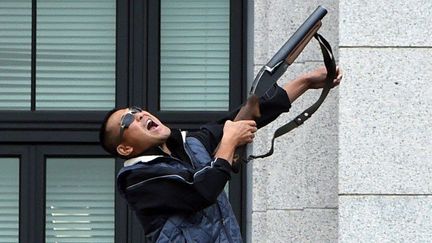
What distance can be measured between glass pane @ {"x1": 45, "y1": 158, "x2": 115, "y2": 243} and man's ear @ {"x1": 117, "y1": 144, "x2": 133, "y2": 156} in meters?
3.60

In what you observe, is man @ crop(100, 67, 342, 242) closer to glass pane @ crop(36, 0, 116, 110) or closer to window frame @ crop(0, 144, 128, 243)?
window frame @ crop(0, 144, 128, 243)

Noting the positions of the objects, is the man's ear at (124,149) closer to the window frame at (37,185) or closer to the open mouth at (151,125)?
the open mouth at (151,125)

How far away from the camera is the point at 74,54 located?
11789mm

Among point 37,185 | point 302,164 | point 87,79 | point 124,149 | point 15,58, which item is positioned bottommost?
point 37,185

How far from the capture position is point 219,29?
11.8 metres

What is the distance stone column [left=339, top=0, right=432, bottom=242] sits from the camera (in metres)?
10.1

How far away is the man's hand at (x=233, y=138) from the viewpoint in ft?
26.2

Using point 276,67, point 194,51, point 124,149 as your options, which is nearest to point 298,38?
point 276,67

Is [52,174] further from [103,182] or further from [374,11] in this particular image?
[374,11]

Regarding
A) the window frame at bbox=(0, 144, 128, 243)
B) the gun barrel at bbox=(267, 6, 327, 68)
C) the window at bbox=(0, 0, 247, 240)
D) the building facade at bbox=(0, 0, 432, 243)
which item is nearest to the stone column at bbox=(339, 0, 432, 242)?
the building facade at bbox=(0, 0, 432, 243)

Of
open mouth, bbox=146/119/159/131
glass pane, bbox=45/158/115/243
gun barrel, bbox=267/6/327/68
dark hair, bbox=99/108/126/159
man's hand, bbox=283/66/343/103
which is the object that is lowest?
glass pane, bbox=45/158/115/243

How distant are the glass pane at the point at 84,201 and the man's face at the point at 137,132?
3.62 meters

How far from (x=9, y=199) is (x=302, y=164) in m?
2.14

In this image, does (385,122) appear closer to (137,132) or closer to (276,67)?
(276,67)
